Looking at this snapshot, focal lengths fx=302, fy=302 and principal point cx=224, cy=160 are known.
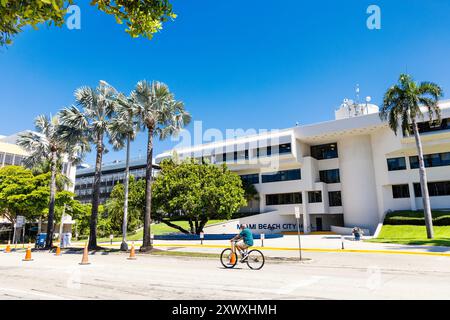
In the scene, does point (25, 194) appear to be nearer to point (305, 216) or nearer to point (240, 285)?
point (240, 285)

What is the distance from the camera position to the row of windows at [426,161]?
34875 millimetres

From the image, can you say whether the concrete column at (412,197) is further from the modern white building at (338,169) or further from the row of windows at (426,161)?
the row of windows at (426,161)

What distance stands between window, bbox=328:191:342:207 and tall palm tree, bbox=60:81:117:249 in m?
31.4

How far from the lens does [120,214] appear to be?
43.5 metres

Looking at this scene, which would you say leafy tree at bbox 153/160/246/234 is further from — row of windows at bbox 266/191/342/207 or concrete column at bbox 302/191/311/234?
concrete column at bbox 302/191/311/234

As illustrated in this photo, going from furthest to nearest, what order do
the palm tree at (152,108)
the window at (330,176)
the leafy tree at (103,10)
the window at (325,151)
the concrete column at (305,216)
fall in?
1. the window at (325,151)
2. the window at (330,176)
3. the concrete column at (305,216)
4. the palm tree at (152,108)
5. the leafy tree at (103,10)

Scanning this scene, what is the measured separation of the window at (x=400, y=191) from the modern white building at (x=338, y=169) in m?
0.11

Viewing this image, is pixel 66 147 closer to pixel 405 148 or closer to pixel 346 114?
pixel 405 148

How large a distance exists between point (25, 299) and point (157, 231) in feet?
130

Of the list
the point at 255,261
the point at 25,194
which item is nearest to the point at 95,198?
the point at 255,261

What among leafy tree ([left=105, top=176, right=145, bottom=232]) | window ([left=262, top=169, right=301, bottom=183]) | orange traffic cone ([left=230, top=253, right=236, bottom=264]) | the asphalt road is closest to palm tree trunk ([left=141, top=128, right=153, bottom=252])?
the asphalt road

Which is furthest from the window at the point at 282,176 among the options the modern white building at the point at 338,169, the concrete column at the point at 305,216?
the concrete column at the point at 305,216

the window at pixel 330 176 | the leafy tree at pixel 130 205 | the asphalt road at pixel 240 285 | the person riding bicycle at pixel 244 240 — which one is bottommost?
the asphalt road at pixel 240 285
